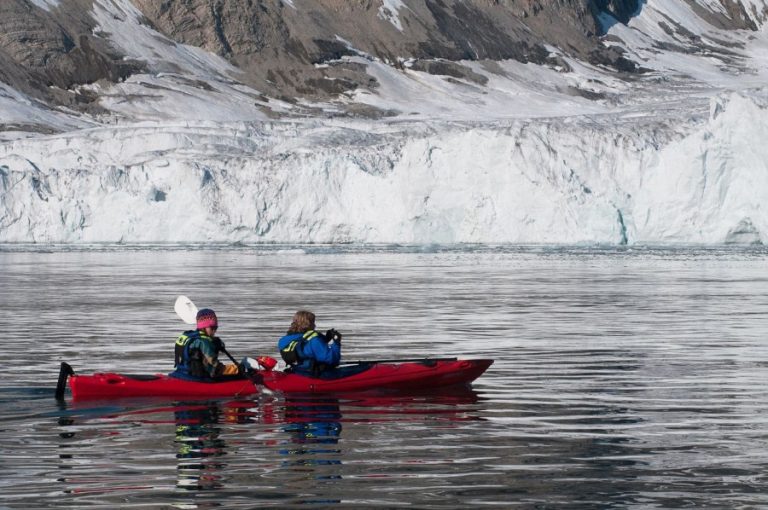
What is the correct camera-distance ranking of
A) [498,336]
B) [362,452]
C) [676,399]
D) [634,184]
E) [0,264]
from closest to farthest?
[362,452], [676,399], [498,336], [0,264], [634,184]

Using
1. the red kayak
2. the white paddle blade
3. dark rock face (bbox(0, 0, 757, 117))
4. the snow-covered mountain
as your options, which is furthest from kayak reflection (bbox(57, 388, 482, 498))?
dark rock face (bbox(0, 0, 757, 117))

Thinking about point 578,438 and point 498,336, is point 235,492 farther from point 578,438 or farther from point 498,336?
point 498,336

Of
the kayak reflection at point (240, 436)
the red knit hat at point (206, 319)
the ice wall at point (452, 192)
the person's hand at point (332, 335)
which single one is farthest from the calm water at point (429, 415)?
the ice wall at point (452, 192)

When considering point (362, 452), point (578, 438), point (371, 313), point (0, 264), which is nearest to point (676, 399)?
point (578, 438)

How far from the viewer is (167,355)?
1700cm

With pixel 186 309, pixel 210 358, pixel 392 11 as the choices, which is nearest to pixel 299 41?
pixel 392 11

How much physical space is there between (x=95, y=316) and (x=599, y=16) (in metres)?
154

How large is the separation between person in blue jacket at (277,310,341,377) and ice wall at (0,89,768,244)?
108ft

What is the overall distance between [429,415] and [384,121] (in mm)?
97940

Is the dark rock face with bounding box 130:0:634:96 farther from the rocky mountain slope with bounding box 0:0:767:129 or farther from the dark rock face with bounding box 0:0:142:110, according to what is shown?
the dark rock face with bounding box 0:0:142:110

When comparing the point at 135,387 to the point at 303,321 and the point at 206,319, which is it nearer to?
the point at 206,319

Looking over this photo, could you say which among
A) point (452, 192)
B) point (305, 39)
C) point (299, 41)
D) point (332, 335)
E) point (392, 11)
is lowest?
point (332, 335)

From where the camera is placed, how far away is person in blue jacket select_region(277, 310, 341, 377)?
13.1 m

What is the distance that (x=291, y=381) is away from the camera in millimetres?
13094
